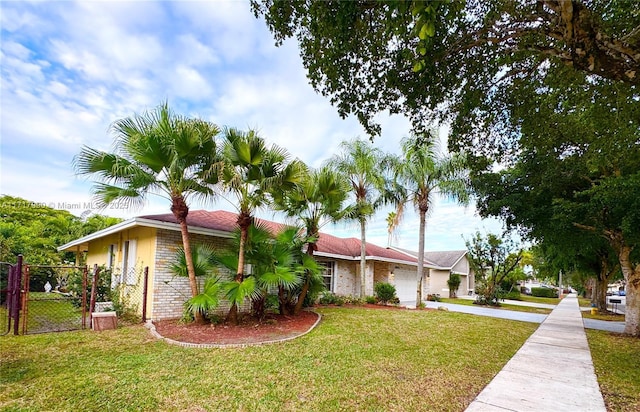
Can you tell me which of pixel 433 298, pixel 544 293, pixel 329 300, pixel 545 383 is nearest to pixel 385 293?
pixel 329 300

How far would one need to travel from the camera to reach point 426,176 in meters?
15.6

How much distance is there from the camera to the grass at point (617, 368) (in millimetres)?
4918

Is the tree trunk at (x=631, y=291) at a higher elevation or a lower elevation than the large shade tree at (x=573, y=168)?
lower

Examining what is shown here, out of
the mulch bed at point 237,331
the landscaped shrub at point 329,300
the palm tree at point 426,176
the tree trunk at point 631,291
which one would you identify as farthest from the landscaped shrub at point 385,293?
the tree trunk at point 631,291

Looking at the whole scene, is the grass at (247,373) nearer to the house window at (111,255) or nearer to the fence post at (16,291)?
the fence post at (16,291)

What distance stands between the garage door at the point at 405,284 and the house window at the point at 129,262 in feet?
52.0

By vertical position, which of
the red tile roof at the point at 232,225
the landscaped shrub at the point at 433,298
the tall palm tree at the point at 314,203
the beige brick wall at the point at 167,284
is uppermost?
the tall palm tree at the point at 314,203

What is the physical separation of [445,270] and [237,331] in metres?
24.1

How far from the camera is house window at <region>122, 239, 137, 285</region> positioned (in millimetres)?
10562

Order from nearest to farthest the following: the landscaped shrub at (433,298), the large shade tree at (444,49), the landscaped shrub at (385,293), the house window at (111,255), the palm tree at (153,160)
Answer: the large shade tree at (444,49) < the palm tree at (153,160) < the house window at (111,255) < the landscaped shrub at (385,293) < the landscaped shrub at (433,298)

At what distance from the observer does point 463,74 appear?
6680 millimetres

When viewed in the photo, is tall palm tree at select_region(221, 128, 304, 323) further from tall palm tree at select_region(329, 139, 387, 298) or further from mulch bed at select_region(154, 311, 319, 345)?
tall palm tree at select_region(329, 139, 387, 298)

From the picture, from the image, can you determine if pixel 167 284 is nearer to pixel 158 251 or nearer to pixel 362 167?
pixel 158 251

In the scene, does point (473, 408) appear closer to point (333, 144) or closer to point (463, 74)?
point (463, 74)
